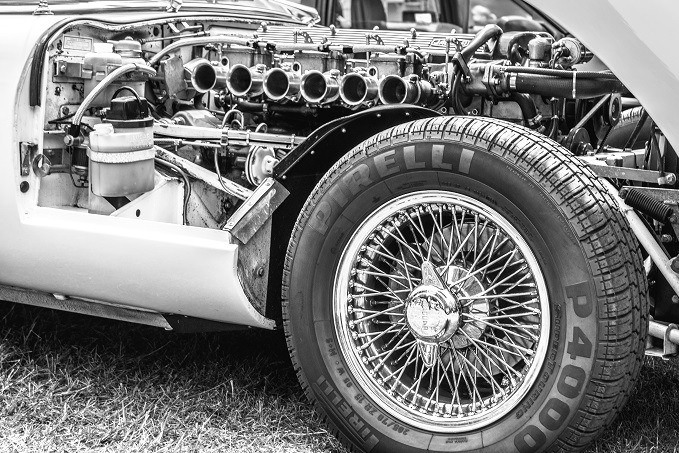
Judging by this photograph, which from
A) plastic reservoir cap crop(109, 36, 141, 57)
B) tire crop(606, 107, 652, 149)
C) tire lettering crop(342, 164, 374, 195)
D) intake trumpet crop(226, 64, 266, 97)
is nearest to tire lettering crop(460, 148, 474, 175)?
tire lettering crop(342, 164, 374, 195)

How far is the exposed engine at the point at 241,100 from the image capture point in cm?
373

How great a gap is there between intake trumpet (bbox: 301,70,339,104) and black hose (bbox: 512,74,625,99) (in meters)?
0.70

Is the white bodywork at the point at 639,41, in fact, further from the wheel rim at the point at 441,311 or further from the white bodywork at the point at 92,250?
the white bodywork at the point at 92,250

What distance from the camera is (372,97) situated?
3773 mm

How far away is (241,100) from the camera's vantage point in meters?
4.00

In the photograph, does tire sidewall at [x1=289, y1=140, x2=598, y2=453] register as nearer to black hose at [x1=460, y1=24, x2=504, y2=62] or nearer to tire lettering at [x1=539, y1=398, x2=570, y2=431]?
tire lettering at [x1=539, y1=398, x2=570, y2=431]

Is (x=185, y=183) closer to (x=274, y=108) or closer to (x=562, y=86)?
(x=274, y=108)

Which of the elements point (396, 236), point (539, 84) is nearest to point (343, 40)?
point (539, 84)

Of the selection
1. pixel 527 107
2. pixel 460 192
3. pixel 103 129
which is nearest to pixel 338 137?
pixel 460 192

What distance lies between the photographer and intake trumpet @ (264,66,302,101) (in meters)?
3.80

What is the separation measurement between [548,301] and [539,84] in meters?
0.99

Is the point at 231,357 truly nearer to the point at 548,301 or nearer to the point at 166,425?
the point at 166,425

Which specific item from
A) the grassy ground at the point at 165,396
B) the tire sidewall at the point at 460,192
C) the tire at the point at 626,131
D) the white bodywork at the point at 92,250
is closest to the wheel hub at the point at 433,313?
the tire sidewall at the point at 460,192

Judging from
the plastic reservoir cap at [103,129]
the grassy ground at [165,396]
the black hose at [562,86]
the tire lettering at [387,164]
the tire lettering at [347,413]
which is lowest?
the grassy ground at [165,396]
